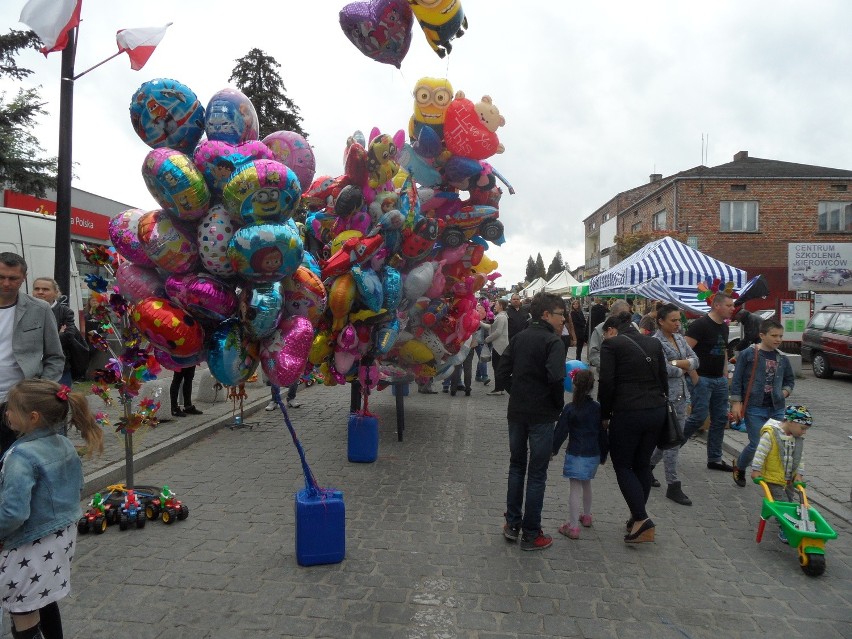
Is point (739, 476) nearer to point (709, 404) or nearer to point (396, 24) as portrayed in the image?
point (709, 404)

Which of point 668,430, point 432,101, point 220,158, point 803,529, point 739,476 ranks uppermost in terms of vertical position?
point 432,101

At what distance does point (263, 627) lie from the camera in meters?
3.27

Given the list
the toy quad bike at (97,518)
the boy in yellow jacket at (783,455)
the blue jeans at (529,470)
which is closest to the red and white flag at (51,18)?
the toy quad bike at (97,518)

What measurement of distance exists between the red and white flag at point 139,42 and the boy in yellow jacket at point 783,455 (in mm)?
6858

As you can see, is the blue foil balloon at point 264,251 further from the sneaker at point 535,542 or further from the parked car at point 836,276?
the parked car at point 836,276

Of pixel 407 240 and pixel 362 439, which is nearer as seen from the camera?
pixel 407 240

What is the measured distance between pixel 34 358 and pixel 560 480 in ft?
15.6

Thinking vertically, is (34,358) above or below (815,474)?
above

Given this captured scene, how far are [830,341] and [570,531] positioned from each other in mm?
13303

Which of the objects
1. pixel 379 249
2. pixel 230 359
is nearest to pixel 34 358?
pixel 230 359

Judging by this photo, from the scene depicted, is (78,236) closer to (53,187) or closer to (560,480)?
(53,187)

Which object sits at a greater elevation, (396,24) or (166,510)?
(396,24)

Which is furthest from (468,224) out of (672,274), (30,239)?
(30,239)

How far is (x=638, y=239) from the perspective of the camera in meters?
27.2
